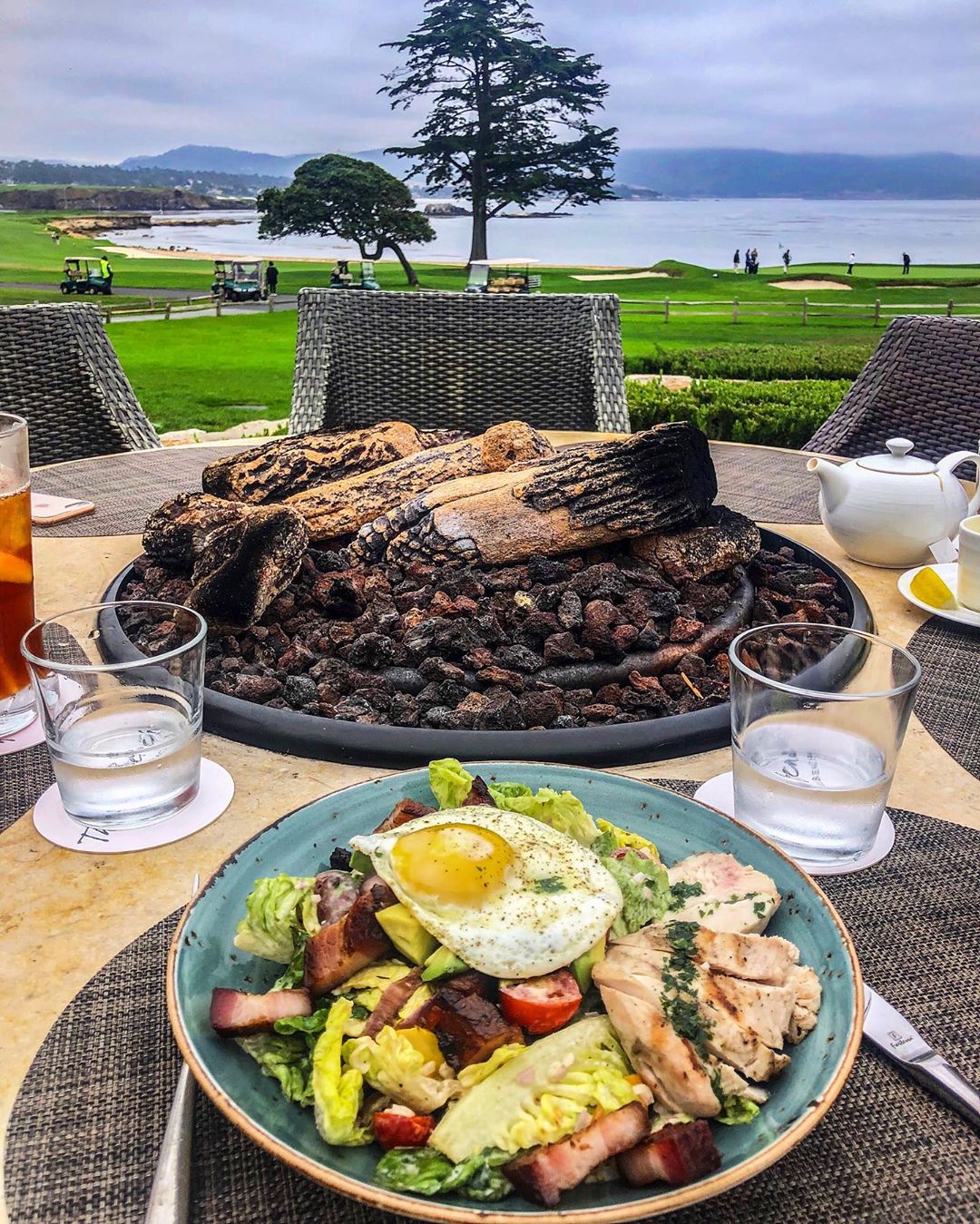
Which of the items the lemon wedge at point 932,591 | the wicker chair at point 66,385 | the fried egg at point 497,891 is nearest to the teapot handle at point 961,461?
the lemon wedge at point 932,591

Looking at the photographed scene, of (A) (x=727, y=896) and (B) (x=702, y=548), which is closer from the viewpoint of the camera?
(A) (x=727, y=896)

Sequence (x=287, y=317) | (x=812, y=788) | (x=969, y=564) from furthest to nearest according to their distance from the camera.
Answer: (x=287, y=317) < (x=969, y=564) < (x=812, y=788)

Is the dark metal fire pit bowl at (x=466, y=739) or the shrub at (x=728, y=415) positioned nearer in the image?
the dark metal fire pit bowl at (x=466, y=739)

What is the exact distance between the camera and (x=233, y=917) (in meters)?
0.82

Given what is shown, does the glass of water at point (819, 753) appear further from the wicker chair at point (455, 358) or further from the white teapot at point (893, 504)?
the wicker chair at point (455, 358)

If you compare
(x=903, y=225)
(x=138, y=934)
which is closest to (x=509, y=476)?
(x=138, y=934)

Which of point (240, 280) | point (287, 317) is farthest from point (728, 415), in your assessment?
point (240, 280)

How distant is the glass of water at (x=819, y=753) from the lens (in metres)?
1.02

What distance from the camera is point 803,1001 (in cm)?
72

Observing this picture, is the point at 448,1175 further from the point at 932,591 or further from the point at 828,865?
the point at 932,591

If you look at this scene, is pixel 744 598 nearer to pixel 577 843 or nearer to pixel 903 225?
pixel 577 843

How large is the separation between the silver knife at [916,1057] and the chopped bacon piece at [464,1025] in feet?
0.94

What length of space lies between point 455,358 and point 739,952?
316cm

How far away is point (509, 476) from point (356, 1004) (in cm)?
147
